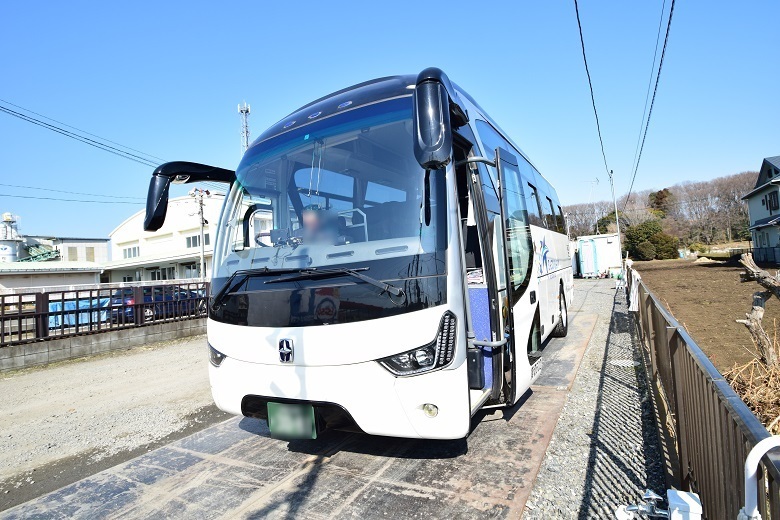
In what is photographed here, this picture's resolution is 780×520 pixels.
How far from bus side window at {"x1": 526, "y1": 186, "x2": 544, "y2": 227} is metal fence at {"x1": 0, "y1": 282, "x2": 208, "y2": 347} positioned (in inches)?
386

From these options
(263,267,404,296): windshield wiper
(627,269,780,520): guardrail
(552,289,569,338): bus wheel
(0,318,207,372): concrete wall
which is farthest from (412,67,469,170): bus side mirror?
(0,318,207,372): concrete wall

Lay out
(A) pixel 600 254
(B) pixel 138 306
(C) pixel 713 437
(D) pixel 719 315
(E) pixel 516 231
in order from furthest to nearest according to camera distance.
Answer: (A) pixel 600 254, (D) pixel 719 315, (B) pixel 138 306, (E) pixel 516 231, (C) pixel 713 437

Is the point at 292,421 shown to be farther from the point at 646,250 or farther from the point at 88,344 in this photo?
the point at 646,250

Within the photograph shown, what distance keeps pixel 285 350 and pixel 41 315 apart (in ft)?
A: 30.1

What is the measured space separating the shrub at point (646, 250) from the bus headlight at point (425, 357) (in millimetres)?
58324

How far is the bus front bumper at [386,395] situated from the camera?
9.19 ft

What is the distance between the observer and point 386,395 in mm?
2844

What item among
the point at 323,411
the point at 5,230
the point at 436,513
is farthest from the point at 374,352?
the point at 5,230

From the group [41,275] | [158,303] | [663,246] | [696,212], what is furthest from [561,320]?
[696,212]

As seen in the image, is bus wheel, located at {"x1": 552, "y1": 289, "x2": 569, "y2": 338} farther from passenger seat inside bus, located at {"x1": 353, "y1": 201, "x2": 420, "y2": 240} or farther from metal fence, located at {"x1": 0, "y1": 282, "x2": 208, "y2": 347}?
metal fence, located at {"x1": 0, "y1": 282, "x2": 208, "y2": 347}

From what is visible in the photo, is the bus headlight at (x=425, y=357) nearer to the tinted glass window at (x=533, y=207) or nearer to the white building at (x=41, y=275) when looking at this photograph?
the tinted glass window at (x=533, y=207)

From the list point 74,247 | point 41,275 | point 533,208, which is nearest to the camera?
point 533,208

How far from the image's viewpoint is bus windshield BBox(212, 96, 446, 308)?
304cm

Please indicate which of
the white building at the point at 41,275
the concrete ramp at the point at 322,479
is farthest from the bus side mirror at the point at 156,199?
the white building at the point at 41,275
